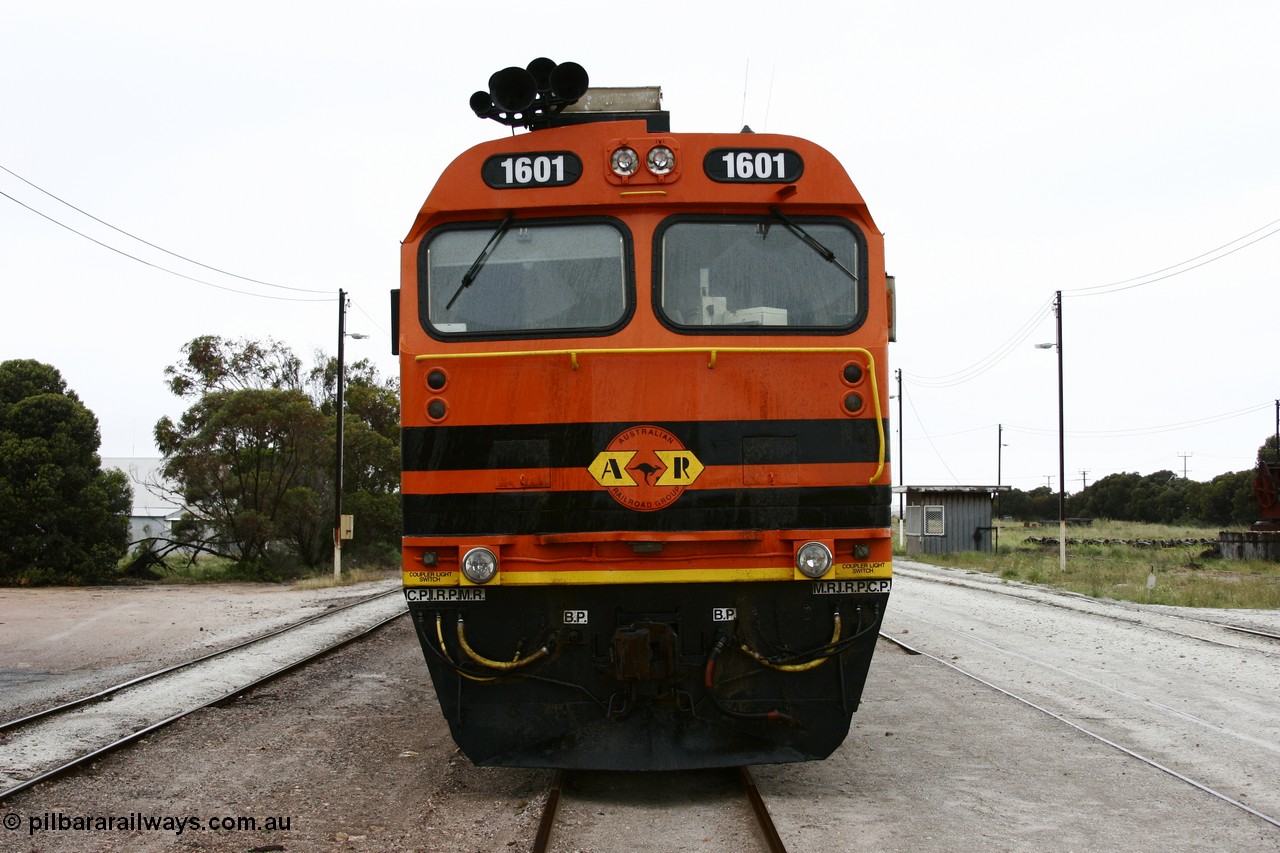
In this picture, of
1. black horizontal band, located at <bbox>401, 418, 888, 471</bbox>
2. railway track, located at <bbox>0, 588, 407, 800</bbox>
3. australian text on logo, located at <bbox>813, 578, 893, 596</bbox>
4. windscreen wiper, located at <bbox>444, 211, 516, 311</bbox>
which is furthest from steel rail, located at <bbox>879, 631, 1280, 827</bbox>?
railway track, located at <bbox>0, 588, 407, 800</bbox>

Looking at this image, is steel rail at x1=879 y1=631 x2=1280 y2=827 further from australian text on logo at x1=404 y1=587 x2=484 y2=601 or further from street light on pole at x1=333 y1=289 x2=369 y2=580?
street light on pole at x1=333 y1=289 x2=369 y2=580

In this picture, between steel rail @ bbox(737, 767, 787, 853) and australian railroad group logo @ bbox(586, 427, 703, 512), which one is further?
australian railroad group logo @ bbox(586, 427, 703, 512)

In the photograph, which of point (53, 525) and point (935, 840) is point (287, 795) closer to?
point (935, 840)

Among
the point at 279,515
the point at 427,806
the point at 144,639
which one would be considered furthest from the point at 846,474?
the point at 279,515

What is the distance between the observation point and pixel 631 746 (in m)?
6.17

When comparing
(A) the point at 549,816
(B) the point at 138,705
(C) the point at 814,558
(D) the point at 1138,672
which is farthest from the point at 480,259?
(D) the point at 1138,672

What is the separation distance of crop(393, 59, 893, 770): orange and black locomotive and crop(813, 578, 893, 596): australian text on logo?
0.01 m

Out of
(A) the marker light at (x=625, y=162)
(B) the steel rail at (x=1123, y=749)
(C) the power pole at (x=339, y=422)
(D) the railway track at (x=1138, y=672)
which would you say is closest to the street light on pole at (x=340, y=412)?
(C) the power pole at (x=339, y=422)

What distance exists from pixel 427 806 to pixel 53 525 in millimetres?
26038

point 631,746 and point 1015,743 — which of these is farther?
point 1015,743

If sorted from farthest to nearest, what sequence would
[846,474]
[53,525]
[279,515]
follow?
[279,515], [53,525], [846,474]

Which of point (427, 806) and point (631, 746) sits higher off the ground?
point (631, 746)

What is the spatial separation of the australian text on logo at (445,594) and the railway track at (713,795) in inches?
46.9

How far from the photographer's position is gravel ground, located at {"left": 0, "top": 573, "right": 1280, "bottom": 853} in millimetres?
5770
